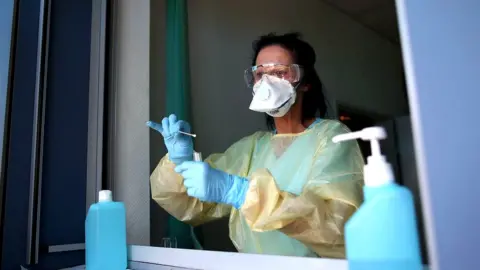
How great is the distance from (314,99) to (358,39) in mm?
1921

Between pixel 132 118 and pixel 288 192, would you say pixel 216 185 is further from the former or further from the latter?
pixel 132 118

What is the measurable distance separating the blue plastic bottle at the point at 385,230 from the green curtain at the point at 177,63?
129cm

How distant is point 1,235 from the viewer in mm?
Answer: 998

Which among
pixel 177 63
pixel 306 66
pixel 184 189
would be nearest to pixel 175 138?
pixel 184 189

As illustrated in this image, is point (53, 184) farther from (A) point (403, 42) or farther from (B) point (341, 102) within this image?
(B) point (341, 102)

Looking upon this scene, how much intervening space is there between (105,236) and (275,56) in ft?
2.65

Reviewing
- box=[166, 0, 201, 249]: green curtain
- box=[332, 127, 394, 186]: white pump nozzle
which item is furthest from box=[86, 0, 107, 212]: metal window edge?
box=[332, 127, 394, 186]: white pump nozzle

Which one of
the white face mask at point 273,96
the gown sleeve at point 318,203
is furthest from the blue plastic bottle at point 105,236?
the white face mask at point 273,96

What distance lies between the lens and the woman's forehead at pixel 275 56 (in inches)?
54.4

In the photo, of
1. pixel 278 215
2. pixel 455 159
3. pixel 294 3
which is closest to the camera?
pixel 455 159

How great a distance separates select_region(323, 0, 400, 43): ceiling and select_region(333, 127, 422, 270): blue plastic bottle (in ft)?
8.80

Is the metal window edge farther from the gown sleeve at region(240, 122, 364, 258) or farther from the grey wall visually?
the gown sleeve at region(240, 122, 364, 258)

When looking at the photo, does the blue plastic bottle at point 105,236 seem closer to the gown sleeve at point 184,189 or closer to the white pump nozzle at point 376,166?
the gown sleeve at point 184,189

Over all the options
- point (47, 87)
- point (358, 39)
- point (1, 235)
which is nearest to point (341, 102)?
point (358, 39)
